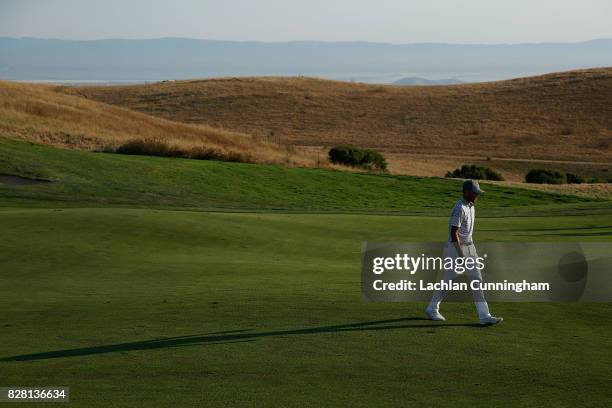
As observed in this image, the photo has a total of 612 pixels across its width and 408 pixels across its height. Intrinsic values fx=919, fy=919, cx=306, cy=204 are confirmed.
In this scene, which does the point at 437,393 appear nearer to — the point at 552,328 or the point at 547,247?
the point at 552,328

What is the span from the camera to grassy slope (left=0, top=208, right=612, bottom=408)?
361 inches

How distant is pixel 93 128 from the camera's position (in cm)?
5716

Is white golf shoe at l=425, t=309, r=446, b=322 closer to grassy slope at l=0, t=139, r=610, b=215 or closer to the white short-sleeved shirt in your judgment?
the white short-sleeved shirt

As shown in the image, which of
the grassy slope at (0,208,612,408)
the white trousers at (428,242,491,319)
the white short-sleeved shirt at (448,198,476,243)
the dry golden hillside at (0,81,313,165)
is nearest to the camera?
the grassy slope at (0,208,612,408)

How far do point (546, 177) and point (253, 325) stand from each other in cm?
4881

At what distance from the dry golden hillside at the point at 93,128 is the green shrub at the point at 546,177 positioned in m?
14.7

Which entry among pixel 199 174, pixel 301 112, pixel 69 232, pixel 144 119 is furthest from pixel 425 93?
pixel 69 232

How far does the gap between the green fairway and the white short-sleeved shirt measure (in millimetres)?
1250

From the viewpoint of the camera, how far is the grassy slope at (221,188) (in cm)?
3459

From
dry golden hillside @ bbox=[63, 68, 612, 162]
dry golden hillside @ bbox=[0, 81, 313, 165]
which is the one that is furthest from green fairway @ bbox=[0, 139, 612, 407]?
dry golden hillside @ bbox=[63, 68, 612, 162]

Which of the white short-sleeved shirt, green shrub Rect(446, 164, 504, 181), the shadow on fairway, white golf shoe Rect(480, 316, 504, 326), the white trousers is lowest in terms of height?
green shrub Rect(446, 164, 504, 181)

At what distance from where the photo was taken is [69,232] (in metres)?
20.3

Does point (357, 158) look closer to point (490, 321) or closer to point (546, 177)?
point (546, 177)

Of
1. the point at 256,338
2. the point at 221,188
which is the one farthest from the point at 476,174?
the point at 256,338
